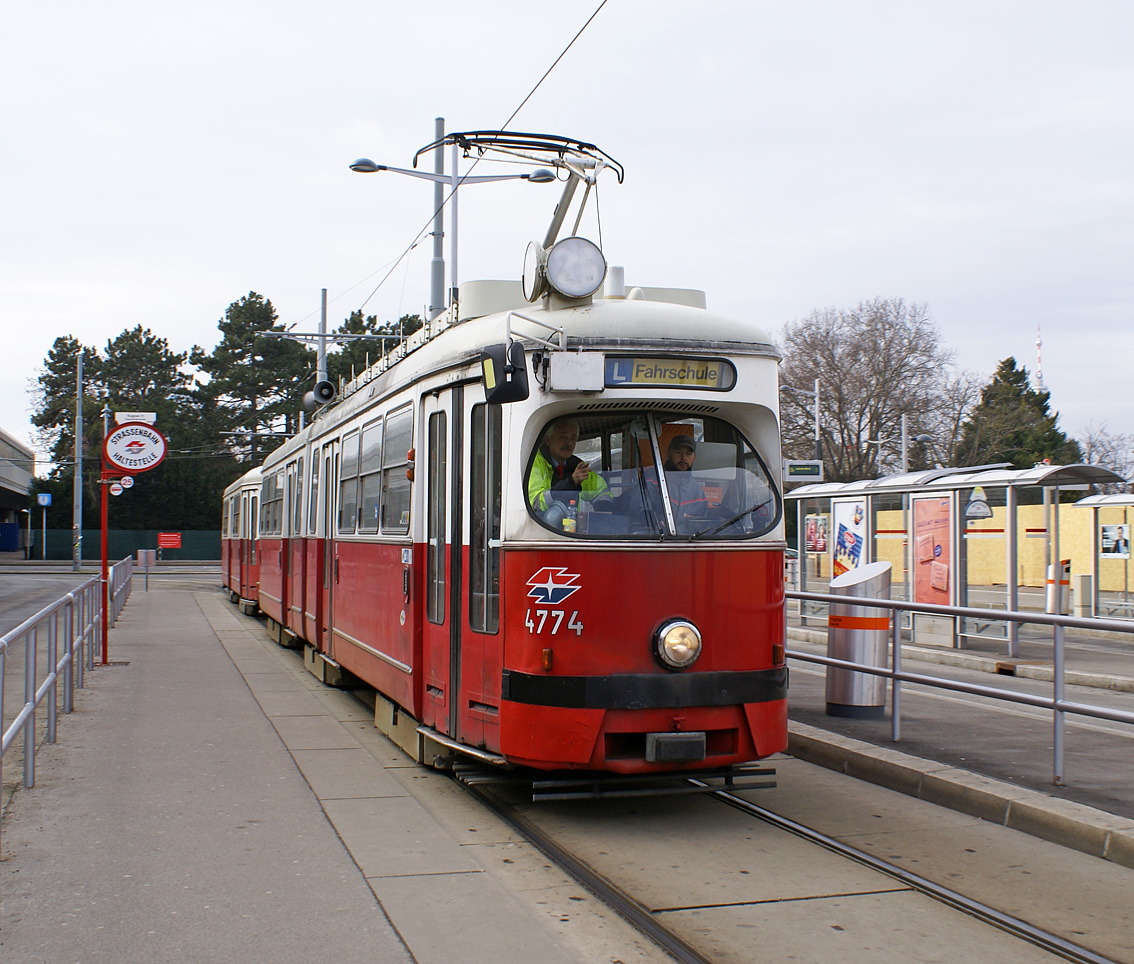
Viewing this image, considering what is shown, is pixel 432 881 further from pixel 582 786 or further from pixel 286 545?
pixel 286 545

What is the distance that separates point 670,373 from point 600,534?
102cm

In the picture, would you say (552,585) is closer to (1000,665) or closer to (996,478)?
(1000,665)

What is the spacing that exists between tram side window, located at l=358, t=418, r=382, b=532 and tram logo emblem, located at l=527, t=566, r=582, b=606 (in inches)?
127

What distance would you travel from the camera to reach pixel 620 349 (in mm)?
6496

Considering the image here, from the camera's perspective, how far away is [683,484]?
6531mm

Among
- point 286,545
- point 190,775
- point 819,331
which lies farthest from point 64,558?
Answer: point 190,775

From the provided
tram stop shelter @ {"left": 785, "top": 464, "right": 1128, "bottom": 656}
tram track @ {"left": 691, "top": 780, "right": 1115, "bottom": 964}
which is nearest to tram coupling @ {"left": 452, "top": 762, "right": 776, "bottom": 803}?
tram track @ {"left": 691, "top": 780, "right": 1115, "bottom": 964}

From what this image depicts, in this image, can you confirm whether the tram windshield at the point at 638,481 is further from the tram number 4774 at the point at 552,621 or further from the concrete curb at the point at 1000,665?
the concrete curb at the point at 1000,665

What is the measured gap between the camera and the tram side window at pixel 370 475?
930 cm

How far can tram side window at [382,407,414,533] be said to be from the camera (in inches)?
322

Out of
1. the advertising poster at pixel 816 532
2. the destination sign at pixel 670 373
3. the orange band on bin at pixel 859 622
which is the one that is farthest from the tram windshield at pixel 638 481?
the advertising poster at pixel 816 532

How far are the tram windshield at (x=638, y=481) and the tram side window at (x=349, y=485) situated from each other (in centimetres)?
418

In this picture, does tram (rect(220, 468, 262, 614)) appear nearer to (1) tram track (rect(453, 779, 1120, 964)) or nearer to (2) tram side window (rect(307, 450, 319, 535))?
(2) tram side window (rect(307, 450, 319, 535))

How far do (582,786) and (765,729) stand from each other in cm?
108
